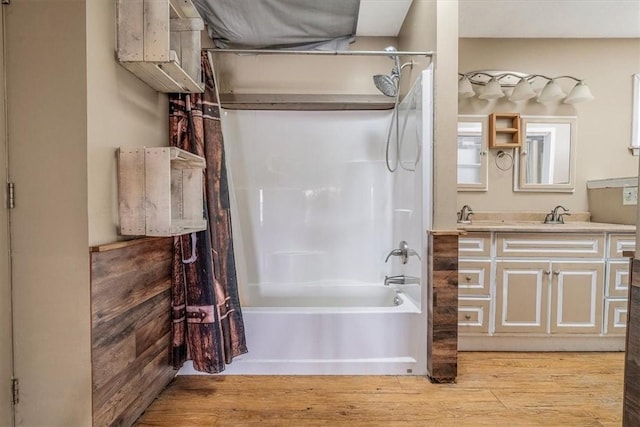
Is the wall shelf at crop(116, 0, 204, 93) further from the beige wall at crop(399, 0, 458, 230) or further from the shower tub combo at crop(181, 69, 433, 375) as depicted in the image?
the beige wall at crop(399, 0, 458, 230)

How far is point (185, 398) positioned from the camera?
175 cm

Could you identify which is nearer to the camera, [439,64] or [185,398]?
[185,398]

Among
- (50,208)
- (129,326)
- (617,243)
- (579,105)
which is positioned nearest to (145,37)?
(50,208)

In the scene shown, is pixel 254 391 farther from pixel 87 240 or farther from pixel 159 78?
pixel 159 78

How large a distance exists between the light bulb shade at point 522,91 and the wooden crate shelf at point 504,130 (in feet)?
0.45

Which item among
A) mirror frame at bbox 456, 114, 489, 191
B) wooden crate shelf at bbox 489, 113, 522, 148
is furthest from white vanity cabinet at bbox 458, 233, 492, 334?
wooden crate shelf at bbox 489, 113, 522, 148

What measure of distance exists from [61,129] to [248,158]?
1.54 m

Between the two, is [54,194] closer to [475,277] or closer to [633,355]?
[633,355]

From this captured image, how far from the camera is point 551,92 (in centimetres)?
267

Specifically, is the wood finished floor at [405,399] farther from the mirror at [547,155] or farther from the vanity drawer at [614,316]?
the mirror at [547,155]

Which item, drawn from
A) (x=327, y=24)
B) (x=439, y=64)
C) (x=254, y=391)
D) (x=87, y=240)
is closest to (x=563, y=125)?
(x=439, y=64)

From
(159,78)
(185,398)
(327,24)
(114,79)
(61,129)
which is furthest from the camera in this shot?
(327,24)

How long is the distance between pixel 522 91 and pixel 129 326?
3.13m

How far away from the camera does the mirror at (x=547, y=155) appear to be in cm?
277
